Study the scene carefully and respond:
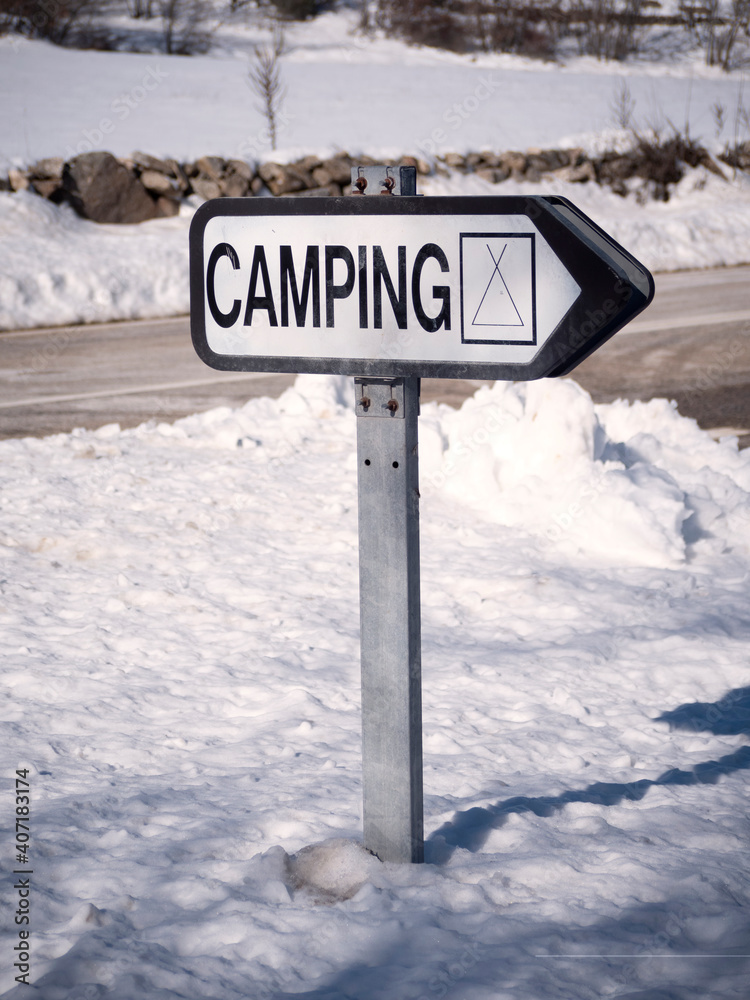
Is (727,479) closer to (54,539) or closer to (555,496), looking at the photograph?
(555,496)

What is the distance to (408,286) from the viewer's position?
178 centimetres

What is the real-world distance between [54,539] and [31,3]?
28.6 metres

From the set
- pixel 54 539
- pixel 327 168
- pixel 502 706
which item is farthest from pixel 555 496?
pixel 327 168

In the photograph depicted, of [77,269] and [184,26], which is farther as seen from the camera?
[184,26]

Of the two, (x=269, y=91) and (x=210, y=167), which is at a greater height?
(x=269, y=91)

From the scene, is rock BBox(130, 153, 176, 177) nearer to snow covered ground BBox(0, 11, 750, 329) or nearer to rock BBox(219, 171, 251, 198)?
snow covered ground BBox(0, 11, 750, 329)

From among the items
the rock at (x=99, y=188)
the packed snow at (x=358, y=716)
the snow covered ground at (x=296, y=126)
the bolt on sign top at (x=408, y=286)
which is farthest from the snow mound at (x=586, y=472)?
the rock at (x=99, y=188)

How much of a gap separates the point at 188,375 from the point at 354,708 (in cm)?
595

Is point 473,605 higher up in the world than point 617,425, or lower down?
lower down

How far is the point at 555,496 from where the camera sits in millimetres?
4859

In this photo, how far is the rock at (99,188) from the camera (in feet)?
48.6

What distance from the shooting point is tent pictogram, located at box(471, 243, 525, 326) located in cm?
172
